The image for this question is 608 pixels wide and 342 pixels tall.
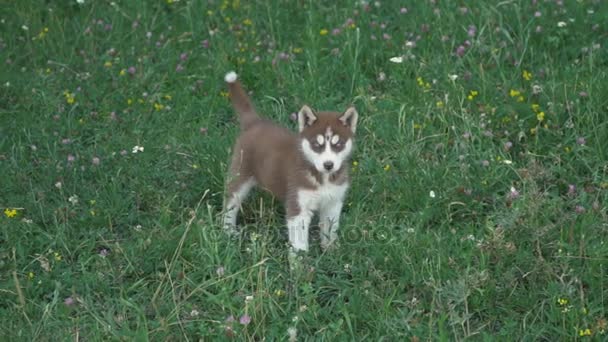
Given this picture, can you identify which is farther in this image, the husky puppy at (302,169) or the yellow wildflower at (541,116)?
the yellow wildflower at (541,116)

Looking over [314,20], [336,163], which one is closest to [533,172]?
[336,163]

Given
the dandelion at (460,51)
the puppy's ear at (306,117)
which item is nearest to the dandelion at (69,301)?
the puppy's ear at (306,117)

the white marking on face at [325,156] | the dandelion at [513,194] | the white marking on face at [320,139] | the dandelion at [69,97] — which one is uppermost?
the white marking on face at [320,139]

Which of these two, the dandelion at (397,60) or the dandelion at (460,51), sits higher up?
the dandelion at (397,60)

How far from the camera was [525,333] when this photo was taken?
5555 mm

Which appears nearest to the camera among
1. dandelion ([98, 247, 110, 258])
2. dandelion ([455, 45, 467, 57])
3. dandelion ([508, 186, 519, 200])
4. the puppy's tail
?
dandelion ([98, 247, 110, 258])

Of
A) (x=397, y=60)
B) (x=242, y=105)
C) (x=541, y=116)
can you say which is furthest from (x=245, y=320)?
(x=397, y=60)

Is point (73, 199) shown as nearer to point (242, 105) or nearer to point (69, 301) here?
point (69, 301)

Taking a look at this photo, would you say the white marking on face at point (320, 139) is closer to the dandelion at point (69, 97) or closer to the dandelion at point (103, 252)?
the dandelion at point (103, 252)

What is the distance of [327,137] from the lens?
6398 millimetres

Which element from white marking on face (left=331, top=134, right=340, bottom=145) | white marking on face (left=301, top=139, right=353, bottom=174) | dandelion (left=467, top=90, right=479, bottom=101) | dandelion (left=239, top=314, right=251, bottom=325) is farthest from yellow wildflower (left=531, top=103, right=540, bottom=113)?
dandelion (left=239, top=314, right=251, bottom=325)

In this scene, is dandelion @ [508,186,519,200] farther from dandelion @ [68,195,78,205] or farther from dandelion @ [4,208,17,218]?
dandelion @ [4,208,17,218]

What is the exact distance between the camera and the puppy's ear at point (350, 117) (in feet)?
21.3

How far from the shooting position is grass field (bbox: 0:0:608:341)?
18.7ft
